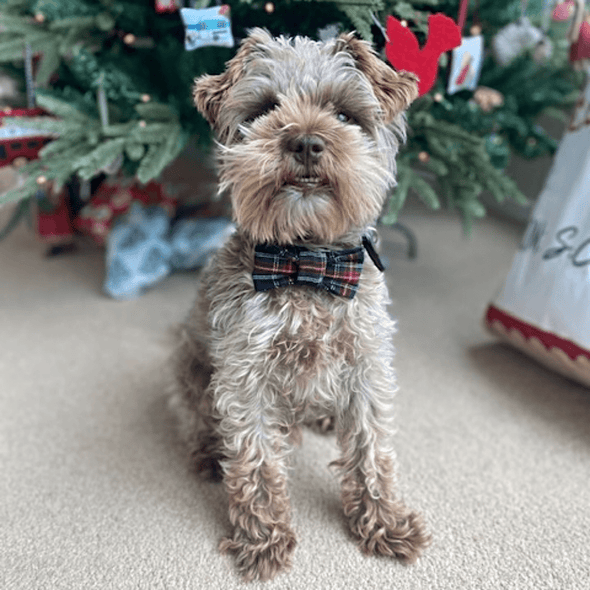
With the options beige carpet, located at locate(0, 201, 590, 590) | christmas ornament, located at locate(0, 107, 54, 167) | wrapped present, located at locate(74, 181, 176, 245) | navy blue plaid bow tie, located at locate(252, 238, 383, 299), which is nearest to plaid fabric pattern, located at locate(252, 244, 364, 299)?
navy blue plaid bow tie, located at locate(252, 238, 383, 299)

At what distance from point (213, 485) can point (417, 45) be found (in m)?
1.05

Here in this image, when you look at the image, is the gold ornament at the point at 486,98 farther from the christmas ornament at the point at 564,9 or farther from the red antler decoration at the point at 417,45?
the red antler decoration at the point at 417,45

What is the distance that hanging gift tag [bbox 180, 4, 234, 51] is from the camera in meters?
1.25

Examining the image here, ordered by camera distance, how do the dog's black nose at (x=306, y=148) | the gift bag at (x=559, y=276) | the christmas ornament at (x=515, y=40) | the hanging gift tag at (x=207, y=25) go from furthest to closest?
1. the christmas ornament at (x=515, y=40)
2. the gift bag at (x=559, y=276)
3. the hanging gift tag at (x=207, y=25)
4. the dog's black nose at (x=306, y=148)

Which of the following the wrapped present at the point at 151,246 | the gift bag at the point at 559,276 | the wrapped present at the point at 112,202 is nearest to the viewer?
the gift bag at the point at 559,276

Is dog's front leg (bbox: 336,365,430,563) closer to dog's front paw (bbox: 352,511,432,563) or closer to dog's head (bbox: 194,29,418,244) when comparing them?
dog's front paw (bbox: 352,511,432,563)

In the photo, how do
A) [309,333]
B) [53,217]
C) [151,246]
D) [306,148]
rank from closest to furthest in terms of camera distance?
[306,148] → [309,333] → [151,246] → [53,217]

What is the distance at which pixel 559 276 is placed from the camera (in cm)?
152

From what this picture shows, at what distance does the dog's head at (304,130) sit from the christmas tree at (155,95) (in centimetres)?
Result: 63

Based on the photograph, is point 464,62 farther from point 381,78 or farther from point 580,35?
point 381,78

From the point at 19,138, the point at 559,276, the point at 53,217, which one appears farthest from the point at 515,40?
the point at 53,217

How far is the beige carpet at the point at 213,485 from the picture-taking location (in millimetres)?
1060

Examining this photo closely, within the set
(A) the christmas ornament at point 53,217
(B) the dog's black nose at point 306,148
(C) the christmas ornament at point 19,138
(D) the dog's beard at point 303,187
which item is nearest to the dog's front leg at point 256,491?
(D) the dog's beard at point 303,187

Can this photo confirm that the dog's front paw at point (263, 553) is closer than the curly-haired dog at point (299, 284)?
No
